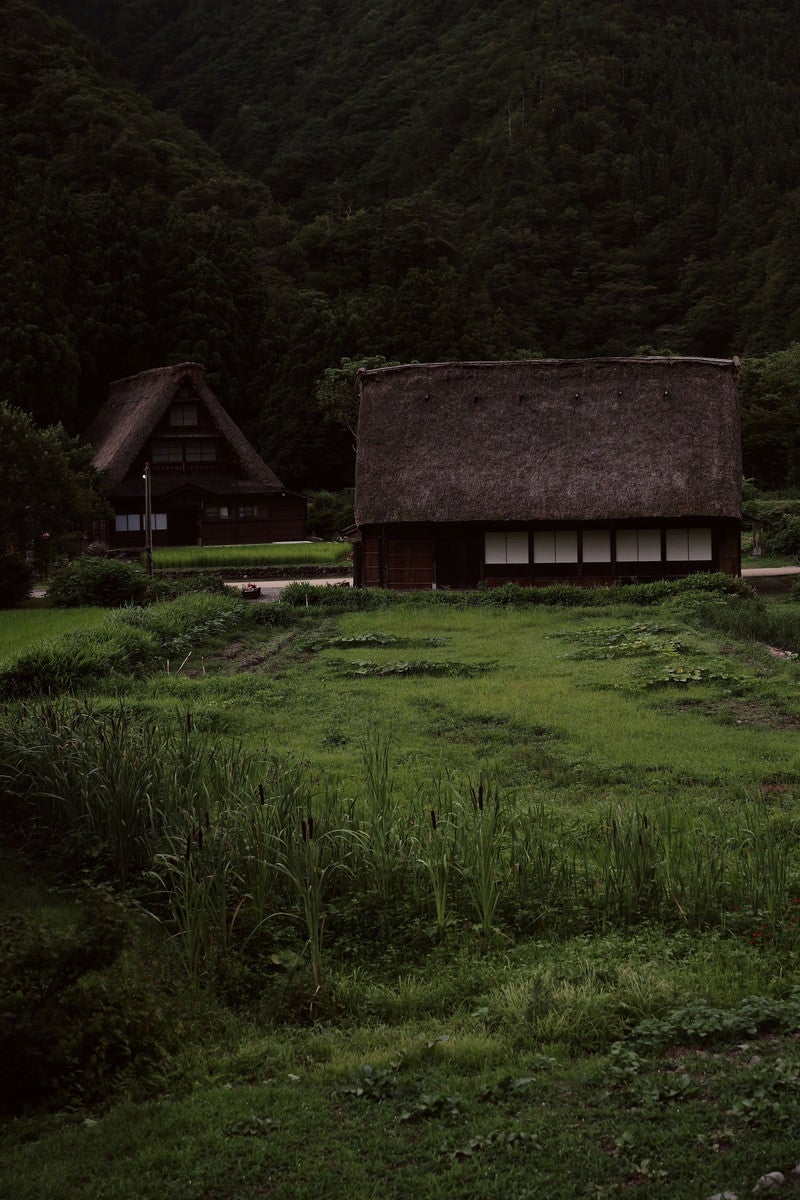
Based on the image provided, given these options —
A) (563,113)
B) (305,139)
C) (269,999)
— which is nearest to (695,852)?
(269,999)

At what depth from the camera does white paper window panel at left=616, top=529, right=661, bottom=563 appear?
2617 centimetres

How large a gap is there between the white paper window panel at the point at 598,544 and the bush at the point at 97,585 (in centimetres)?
988

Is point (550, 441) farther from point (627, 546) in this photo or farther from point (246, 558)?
point (246, 558)

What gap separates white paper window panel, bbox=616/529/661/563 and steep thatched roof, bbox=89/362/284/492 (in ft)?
59.2

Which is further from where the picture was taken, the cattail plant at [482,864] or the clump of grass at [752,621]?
the clump of grass at [752,621]

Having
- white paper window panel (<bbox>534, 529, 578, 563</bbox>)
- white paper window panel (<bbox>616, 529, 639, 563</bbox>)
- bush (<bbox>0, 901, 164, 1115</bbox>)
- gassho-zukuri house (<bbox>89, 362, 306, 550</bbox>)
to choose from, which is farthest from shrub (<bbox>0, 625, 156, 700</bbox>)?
gassho-zukuri house (<bbox>89, 362, 306, 550</bbox>)

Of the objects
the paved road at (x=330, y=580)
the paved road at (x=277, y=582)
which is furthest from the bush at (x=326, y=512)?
the paved road at (x=330, y=580)

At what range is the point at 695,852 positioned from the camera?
6723 mm

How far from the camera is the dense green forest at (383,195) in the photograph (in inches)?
1895

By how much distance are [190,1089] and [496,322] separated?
50.5 meters

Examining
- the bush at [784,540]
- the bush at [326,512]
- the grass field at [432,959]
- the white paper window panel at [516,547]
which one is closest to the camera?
the grass field at [432,959]

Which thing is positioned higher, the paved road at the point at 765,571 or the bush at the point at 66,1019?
the paved road at the point at 765,571

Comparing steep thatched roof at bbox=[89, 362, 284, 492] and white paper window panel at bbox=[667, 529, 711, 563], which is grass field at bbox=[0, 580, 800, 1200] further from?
steep thatched roof at bbox=[89, 362, 284, 492]

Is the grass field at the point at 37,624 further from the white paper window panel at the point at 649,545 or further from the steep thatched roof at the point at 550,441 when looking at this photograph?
the white paper window panel at the point at 649,545
